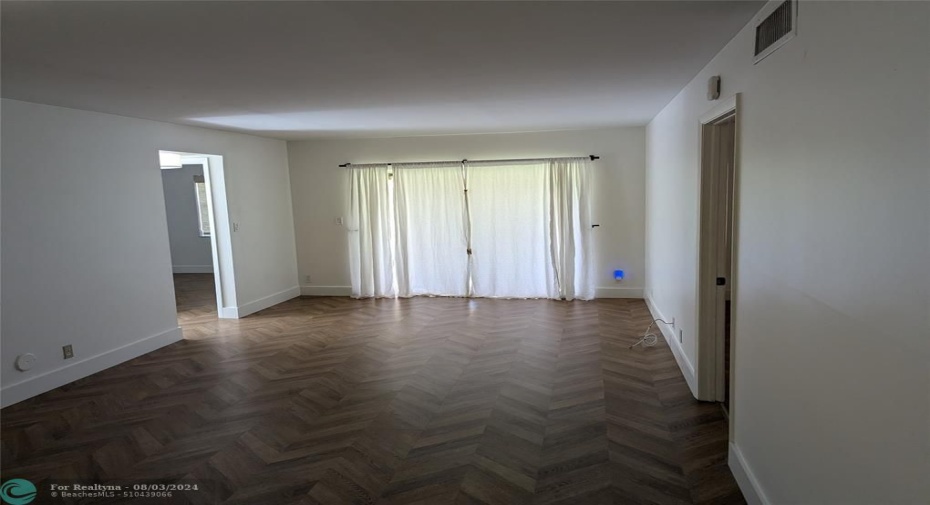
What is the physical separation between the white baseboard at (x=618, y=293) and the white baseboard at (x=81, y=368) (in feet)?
16.5

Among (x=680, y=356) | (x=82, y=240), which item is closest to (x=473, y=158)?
(x=680, y=356)

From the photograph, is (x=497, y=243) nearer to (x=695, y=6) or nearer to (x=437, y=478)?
(x=437, y=478)

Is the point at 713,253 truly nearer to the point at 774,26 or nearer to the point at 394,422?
the point at 774,26

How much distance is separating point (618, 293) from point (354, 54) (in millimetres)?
4882

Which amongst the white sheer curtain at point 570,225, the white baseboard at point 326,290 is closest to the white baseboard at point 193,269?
the white baseboard at point 326,290

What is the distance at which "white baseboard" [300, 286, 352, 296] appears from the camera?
7.09 metres

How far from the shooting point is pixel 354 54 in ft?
8.32

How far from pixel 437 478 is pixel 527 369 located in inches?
63.3

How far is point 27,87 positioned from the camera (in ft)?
10.4

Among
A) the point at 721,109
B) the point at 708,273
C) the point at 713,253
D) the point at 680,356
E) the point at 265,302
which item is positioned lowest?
the point at 680,356

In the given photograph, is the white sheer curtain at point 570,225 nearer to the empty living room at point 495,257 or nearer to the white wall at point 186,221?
the empty living room at point 495,257

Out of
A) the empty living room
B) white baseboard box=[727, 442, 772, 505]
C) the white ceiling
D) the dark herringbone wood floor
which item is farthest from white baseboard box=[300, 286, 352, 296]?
white baseboard box=[727, 442, 772, 505]

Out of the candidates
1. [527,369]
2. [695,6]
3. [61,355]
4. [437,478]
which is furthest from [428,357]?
[695,6]

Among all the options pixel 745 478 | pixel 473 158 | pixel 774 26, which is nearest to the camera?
pixel 774 26
